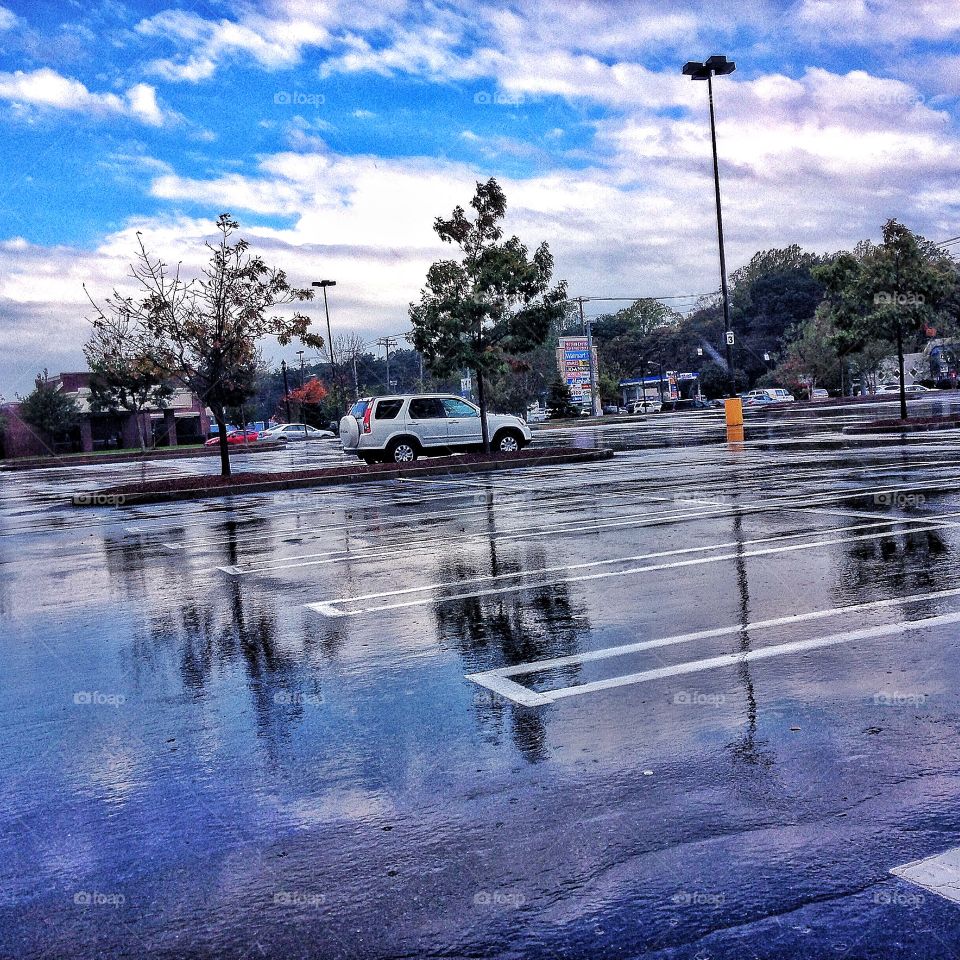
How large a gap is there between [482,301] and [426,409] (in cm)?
313

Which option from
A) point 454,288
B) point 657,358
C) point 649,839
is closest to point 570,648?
point 649,839

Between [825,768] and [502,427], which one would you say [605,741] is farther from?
[502,427]

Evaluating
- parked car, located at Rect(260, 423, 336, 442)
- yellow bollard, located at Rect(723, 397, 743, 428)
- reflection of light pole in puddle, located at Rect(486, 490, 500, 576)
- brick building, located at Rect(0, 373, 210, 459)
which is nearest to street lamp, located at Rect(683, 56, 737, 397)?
yellow bollard, located at Rect(723, 397, 743, 428)

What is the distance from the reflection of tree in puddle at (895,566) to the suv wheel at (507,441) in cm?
1824

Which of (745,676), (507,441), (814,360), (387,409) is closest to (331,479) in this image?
(387,409)

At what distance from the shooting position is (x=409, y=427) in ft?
88.9

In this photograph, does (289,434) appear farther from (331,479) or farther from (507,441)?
(331,479)

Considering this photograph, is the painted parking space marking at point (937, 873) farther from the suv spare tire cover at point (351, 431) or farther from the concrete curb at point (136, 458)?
the concrete curb at point (136, 458)

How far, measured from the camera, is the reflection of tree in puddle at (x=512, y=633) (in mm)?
5207

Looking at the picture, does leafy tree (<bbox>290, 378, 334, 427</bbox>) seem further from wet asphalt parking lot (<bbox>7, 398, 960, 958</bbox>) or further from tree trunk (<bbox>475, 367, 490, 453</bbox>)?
wet asphalt parking lot (<bbox>7, 398, 960, 958</bbox>)

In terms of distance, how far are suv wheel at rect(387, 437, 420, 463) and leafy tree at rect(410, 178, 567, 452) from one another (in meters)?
1.93

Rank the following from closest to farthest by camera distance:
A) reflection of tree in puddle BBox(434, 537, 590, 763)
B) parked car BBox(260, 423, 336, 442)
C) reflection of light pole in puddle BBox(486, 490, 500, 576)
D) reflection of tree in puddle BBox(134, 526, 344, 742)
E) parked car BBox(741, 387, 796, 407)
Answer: reflection of tree in puddle BBox(434, 537, 590, 763) → reflection of tree in puddle BBox(134, 526, 344, 742) → reflection of light pole in puddle BBox(486, 490, 500, 576) → parked car BBox(260, 423, 336, 442) → parked car BBox(741, 387, 796, 407)

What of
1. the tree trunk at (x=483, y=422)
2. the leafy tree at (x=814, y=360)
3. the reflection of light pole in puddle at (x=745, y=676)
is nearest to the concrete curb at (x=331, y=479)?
the tree trunk at (x=483, y=422)

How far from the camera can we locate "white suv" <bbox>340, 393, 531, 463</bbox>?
26.9 meters
